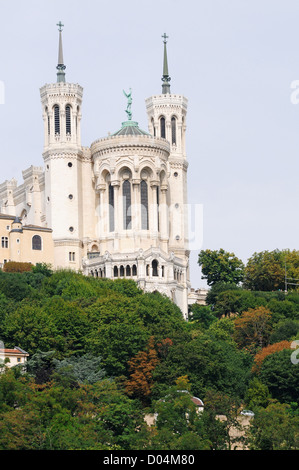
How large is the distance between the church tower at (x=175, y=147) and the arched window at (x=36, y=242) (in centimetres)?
1382

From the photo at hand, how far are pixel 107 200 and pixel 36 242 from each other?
299 inches

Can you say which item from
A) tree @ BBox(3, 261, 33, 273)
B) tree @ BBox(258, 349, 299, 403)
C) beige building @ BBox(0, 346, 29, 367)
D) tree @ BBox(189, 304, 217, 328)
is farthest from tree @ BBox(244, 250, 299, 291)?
beige building @ BBox(0, 346, 29, 367)

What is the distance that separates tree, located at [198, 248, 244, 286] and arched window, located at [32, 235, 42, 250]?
54.7ft

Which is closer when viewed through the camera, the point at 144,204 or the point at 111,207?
the point at 144,204

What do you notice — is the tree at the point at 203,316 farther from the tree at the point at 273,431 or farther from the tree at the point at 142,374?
the tree at the point at 273,431

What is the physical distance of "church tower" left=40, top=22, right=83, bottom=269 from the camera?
12519 centimetres

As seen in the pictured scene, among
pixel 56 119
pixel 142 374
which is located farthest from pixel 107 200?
pixel 142 374

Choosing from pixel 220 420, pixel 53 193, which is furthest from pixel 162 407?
pixel 53 193

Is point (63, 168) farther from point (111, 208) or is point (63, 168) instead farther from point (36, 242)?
point (36, 242)

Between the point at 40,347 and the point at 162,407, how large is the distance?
15.3 m

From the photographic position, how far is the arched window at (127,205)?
124 metres

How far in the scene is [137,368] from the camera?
89938 millimetres
